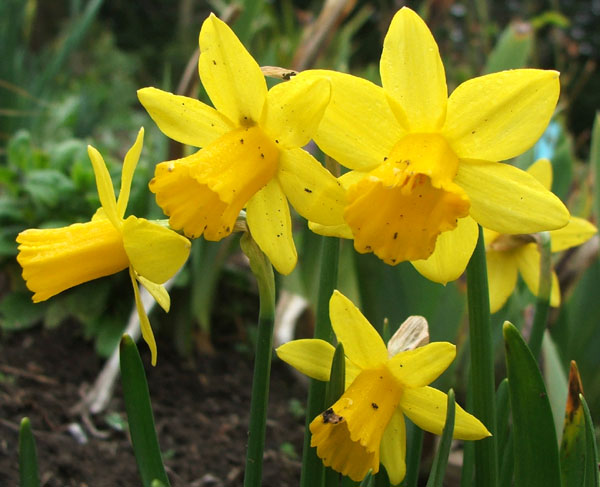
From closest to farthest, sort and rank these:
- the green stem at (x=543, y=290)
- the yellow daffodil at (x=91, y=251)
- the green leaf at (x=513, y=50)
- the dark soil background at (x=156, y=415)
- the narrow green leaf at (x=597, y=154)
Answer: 1. the yellow daffodil at (x=91, y=251)
2. the green stem at (x=543, y=290)
3. the dark soil background at (x=156, y=415)
4. the narrow green leaf at (x=597, y=154)
5. the green leaf at (x=513, y=50)

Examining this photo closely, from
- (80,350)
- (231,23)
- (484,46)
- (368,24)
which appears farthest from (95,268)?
(368,24)

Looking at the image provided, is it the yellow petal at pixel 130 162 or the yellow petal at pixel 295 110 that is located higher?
the yellow petal at pixel 295 110

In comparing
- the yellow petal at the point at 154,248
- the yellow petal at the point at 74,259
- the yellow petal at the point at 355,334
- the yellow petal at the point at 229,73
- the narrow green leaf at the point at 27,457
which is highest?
the yellow petal at the point at 229,73

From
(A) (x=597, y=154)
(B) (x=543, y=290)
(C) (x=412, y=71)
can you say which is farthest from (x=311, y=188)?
(A) (x=597, y=154)

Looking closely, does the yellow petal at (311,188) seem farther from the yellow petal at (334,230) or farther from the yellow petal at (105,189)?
the yellow petal at (105,189)

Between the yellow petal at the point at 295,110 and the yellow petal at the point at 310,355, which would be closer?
the yellow petal at the point at 295,110

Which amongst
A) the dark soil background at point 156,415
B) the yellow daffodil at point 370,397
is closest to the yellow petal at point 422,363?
the yellow daffodil at point 370,397

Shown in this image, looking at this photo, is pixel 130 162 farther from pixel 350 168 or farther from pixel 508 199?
pixel 508 199
